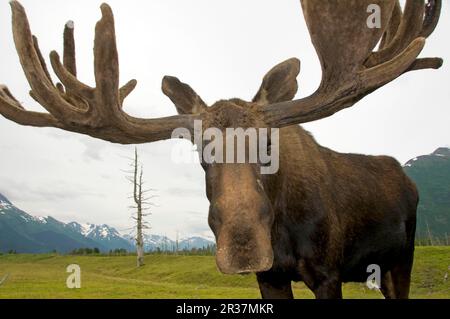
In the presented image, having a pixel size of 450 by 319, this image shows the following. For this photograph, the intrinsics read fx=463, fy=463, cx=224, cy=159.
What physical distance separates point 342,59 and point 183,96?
1726 mm

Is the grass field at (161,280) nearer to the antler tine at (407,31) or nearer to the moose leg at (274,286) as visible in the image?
the moose leg at (274,286)

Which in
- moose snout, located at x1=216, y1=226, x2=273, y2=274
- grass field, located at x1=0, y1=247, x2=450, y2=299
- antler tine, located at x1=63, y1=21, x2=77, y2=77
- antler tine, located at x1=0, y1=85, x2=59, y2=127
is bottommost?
grass field, located at x1=0, y1=247, x2=450, y2=299

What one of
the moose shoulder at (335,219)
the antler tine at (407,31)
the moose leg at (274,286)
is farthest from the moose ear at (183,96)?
the antler tine at (407,31)

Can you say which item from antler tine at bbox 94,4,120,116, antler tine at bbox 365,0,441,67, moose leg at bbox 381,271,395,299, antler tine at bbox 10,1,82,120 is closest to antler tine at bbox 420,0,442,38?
antler tine at bbox 365,0,441,67

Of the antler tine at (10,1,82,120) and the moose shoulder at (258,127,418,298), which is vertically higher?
the antler tine at (10,1,82,120)

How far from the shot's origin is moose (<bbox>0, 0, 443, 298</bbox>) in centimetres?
385

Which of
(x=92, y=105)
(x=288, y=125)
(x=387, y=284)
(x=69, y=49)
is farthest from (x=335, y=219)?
(x=69, y=49)

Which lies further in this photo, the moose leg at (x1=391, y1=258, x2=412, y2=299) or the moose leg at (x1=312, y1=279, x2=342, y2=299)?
the moose leg at (x1=391, y1=258, x2=412, y2=299)

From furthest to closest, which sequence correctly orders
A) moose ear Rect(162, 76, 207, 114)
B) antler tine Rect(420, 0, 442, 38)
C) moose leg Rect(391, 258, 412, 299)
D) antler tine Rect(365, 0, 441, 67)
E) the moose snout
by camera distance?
moose leg Rect(391, 258, 412, 299)
antler tine Rect(420, 0, 442, 38)
antler tine Rect(365, 0, 441, 67)
moose ear Rect(162, 76, 207, 114)
the moose snout

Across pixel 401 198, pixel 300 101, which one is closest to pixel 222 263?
pixel 300 101

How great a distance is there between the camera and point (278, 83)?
4938mm

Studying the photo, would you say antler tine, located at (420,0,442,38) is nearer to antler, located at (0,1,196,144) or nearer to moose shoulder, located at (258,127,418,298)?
moose shoulder, located at (258,127,418,298)

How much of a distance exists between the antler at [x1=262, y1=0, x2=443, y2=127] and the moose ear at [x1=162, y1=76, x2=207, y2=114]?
2.82 feet

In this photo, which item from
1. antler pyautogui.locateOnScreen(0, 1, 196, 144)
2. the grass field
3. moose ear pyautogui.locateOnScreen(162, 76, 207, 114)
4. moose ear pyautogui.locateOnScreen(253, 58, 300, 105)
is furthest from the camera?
the grass field
